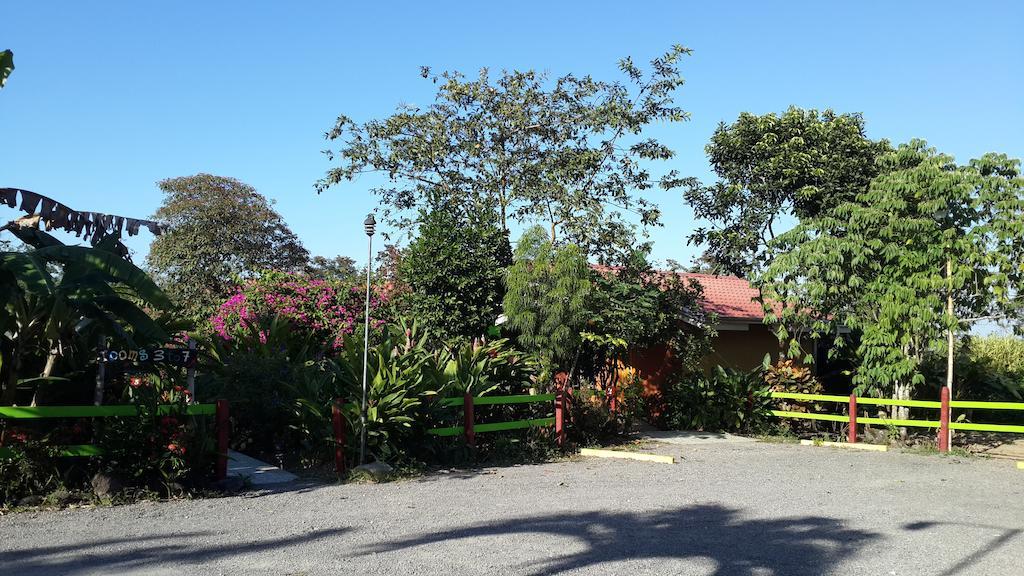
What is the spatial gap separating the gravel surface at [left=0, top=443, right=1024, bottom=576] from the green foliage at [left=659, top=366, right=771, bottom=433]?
5846mm

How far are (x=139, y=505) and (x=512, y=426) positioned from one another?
6.08 meters

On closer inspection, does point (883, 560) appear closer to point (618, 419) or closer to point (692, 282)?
point (618, 419)

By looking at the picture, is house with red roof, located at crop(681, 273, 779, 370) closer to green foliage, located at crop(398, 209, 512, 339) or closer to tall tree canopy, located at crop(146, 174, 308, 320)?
green foliage, located at crop(398, 209, 512, 339)

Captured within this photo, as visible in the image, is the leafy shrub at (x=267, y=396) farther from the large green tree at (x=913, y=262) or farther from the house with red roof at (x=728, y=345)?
the large green tree at (x=913, y=262)

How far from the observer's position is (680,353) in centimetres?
1827

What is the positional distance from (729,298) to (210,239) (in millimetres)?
18516

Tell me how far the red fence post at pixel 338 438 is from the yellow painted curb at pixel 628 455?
4.48 metres

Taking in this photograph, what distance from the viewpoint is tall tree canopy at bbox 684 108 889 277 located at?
2053 cm

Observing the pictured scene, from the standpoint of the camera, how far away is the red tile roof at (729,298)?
66.8ft

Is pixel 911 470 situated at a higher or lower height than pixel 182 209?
lower

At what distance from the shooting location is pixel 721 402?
1830 cm

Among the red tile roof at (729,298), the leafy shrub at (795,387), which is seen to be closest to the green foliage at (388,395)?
the red tile roof at (729,298)

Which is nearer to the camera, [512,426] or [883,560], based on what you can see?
[883,560]

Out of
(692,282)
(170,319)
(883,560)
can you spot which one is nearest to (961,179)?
(692,282)
